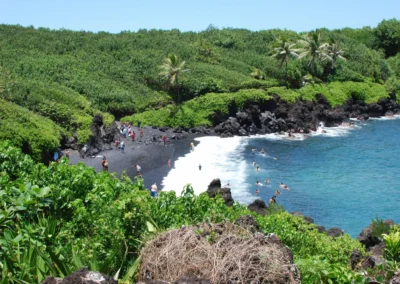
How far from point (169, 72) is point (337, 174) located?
89.7 ft

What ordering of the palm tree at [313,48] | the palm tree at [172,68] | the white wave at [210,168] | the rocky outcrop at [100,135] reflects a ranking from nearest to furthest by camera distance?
1. the white wave at [210,168]
2. the rocky outcrop at [100,135]
3. the palm tree at [172,68]
4. the palm tree at [313,48]

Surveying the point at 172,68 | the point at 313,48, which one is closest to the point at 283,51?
the point at 313,48

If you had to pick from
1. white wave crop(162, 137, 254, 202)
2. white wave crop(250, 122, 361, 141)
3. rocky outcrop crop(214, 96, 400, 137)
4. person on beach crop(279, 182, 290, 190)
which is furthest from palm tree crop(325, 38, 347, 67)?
person on beach crop(279, 182, 290, 190)

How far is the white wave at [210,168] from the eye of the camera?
40959 mm

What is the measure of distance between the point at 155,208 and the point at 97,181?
3121 millimetres

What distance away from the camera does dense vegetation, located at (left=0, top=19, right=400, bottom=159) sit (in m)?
56.0

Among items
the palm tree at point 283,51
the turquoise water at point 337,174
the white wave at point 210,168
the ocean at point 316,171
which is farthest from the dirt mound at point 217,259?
the palm tree at point 283,51

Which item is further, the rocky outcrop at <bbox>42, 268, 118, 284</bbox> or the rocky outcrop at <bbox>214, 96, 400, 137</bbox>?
the rocky outcrop at <bbox>214, 96, 400, 137</bbox>

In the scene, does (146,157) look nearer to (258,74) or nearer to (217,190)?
(217,190)

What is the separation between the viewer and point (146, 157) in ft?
154

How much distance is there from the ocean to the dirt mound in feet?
76.8

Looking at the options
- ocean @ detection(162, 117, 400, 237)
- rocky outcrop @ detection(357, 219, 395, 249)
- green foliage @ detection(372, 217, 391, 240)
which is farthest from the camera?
ocean @ detection(162, 117, 400, 237)

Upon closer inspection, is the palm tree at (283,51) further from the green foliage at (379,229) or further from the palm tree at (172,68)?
the green foliage at (379,229)

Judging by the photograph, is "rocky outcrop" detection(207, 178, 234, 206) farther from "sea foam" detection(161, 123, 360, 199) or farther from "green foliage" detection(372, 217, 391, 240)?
"green foliage" detection(372, 217, 391, 240)
